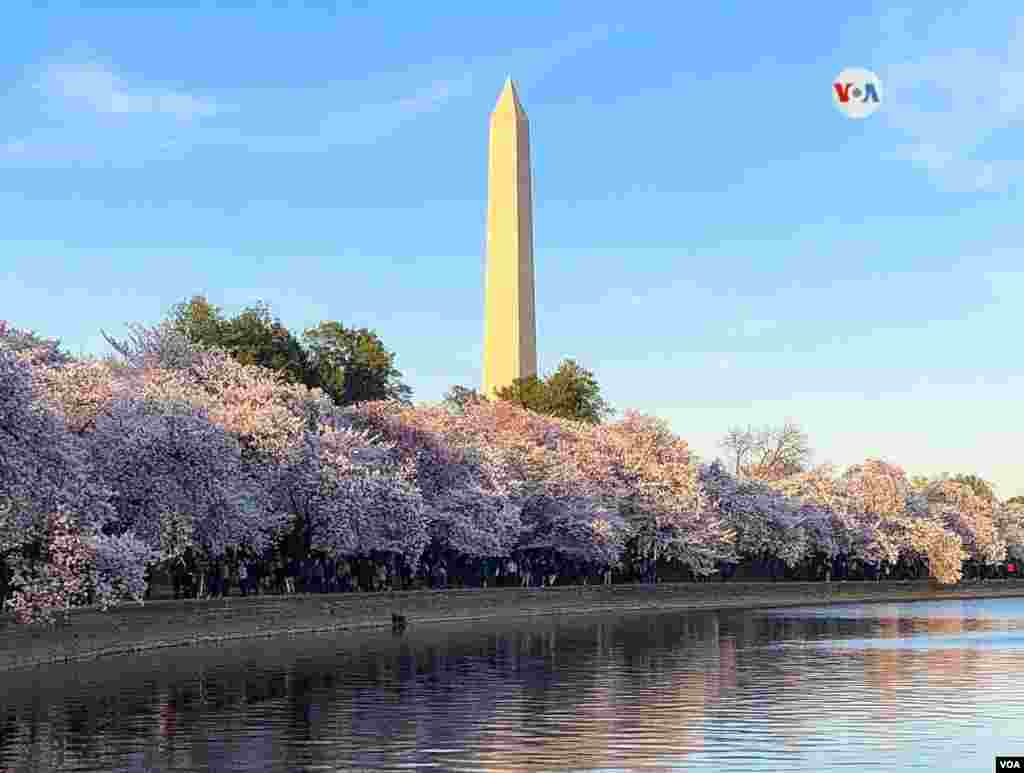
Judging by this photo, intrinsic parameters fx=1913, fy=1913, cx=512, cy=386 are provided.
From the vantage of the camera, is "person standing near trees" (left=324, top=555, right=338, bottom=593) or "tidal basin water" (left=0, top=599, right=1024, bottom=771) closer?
"tidal basin water" (left=0, top=599, right=1024, bottom=771)

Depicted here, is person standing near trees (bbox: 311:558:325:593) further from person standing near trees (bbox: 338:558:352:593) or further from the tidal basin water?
the tidal basin water

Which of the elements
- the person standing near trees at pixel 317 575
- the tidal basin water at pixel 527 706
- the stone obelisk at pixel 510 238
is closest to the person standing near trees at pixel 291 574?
the person standing near trees at pixel 317 575

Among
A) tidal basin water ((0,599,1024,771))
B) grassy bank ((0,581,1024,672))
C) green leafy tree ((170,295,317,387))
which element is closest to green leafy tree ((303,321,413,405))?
green leafy tree ((170,295,317,387))

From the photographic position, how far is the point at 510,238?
134 metres

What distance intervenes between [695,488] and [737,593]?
944 cm

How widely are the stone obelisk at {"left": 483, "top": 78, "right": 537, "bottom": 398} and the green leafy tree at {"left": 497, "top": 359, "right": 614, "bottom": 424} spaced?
173 cm

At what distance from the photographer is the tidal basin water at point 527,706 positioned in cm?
3394

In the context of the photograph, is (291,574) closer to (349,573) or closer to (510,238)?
(349,573)

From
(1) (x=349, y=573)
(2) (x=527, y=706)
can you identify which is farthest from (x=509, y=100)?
(2) (x=527, y=706)

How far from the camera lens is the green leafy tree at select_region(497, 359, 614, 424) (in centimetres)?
13962

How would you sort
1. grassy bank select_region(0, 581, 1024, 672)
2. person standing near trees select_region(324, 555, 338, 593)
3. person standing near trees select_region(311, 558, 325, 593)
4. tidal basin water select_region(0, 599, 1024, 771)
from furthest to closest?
1. person standing near trees select_region(311, 558, 325, 593)
2. person standing near trees select_region(324, 555, 338, 593)
3. grassy bank select_region(0, 581, 1024, 672)
4. tidal basin water select_region(0, 599, 1024, 771)

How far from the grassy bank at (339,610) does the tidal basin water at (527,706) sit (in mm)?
1298

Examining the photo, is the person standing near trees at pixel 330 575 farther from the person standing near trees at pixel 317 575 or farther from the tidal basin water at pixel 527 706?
the tidal basin water at pixel 527 706

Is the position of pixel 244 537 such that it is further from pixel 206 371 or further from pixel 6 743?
pixel 6 743
